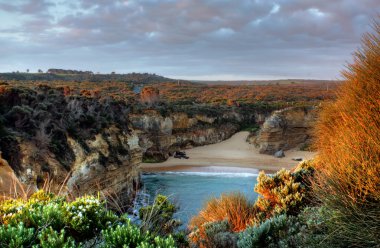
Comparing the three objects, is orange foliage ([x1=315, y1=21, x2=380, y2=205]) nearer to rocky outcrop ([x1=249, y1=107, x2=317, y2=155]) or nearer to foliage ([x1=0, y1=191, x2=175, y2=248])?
foliage ([x1=0, y1=191, x2=175, y2=248])

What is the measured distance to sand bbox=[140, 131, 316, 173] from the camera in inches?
1385

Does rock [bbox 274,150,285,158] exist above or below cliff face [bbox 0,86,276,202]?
below

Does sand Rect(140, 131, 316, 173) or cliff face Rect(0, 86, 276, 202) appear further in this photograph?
sand Rect(140, 131, 316, 173)

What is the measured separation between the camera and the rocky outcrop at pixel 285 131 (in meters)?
41.8

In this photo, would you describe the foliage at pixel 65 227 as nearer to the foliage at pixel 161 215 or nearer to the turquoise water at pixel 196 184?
the foliage at pixel 161 215

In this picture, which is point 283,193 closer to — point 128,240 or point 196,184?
point 128,240

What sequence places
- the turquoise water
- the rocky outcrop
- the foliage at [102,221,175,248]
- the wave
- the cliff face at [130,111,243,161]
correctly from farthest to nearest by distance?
the rocky outcrop
the cliff face at [130,111,243,161]
the wave
the turquoise water
the foliage at [102,221,175,248]

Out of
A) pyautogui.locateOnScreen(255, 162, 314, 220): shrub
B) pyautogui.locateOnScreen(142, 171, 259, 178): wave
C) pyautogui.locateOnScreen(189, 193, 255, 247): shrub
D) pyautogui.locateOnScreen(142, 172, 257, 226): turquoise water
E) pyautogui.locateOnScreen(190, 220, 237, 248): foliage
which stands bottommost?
pyautogui.locateOnScreen(142, 171, 259, 178): wave

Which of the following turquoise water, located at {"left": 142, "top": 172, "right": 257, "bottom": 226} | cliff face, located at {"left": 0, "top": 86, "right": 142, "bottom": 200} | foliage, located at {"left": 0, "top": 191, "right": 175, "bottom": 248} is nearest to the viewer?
foliage, located at {"left": 0, "top": 191, "right": 175, "bottom": 248}

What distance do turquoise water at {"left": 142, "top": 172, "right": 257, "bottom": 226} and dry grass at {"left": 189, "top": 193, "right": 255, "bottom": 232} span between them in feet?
32.1

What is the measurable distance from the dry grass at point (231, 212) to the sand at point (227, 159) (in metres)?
22.6

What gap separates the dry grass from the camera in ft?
Result: 33.8

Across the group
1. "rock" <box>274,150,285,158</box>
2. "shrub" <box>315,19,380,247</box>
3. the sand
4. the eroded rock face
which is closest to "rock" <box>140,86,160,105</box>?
the sand

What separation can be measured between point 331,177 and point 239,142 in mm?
40237
